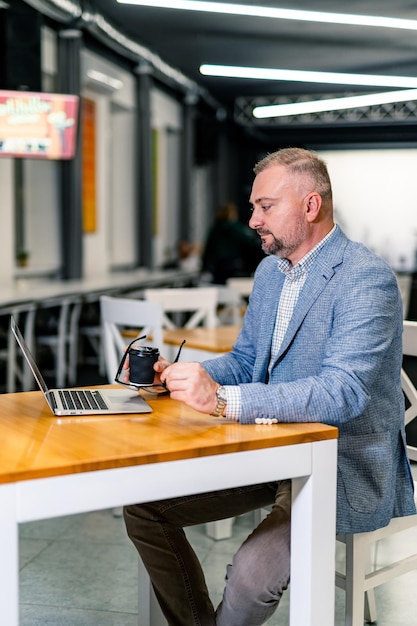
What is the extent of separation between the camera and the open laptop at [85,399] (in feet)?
6.11

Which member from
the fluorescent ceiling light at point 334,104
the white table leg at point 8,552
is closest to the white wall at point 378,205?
the fluorescent ceiling light at point 334,104

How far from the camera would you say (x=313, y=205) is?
2041mm

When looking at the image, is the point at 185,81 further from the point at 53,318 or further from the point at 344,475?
Result: the point at 344,475

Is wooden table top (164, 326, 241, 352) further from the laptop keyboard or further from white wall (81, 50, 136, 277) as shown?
white wall (81, 50, 136, 277)

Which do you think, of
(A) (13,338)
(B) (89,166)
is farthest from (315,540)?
(B) (89,166)

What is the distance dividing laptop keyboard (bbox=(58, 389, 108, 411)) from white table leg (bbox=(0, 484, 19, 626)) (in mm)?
466

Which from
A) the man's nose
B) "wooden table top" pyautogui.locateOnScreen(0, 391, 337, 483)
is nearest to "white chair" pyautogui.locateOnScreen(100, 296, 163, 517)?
the man's nose

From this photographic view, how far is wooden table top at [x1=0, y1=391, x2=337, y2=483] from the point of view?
4.84 feet

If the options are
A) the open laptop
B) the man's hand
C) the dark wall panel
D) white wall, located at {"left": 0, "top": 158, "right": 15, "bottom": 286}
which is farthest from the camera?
white wall, located at {"left": 0, "top": 158, "right": 15, "bottom": 286}

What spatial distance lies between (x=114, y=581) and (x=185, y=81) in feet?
28.5

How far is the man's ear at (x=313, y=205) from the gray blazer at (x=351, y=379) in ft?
0.28

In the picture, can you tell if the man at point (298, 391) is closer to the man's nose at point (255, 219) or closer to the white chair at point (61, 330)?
the man's nose at point (255, 219)

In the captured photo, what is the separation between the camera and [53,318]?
273 inches

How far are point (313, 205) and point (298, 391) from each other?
0.51m
